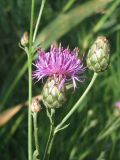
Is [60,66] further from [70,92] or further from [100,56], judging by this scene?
[70,92]

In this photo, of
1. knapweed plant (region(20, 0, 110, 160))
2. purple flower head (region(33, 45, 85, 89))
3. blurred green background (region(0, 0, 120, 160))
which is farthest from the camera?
blurred green background (region(0, 0, 120, 160))

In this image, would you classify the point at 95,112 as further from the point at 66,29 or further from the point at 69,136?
the point at 66,29

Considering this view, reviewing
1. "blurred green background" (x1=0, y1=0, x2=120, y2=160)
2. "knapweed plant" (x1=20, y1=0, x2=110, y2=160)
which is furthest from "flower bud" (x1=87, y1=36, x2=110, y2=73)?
"blurred green background" (x1=0, y1=0, x2=120, y2=160)

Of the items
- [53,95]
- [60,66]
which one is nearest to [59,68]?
[60,66]

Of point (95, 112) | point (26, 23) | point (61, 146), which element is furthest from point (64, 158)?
point (26, 23)

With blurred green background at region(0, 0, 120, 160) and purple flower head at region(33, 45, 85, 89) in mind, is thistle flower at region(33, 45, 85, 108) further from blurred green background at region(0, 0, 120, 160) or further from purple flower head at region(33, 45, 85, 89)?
blurred green background at region(0, 0, 120, 160)

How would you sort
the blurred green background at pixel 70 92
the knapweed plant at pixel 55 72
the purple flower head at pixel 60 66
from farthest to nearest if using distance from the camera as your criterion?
the blurred green background at pixel 70 92
the purple flower head at pixel 60 66
the knapweed plant at pixel 55 72

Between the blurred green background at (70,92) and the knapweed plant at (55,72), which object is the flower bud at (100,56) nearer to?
the knapweed plant at (55,72)

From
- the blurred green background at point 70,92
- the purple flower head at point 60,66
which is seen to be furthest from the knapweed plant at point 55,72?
the blurred green background at point 70,92
